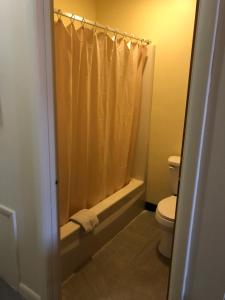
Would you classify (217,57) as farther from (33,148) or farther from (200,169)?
(33,148)

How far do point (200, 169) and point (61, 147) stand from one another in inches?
48.2

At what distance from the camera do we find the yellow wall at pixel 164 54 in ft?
7.40

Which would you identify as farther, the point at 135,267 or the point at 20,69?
the point at 135,267

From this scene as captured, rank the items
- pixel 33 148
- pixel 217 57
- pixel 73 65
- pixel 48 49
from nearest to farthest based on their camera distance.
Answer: pixel 217 57 < pixel 48 49 < pixel 33 148 < pixel 73 65

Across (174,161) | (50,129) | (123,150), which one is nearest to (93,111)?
(123,150)

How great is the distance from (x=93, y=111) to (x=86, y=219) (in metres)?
0.90

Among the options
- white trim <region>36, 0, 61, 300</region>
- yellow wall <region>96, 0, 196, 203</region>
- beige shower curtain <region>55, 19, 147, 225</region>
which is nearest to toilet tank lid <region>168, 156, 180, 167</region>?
yellow wall <region>96, 0, 196, 203</region>

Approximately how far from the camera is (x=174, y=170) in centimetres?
241

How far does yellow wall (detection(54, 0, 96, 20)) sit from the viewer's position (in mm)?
2205

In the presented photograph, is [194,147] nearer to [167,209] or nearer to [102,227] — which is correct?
[167,209]

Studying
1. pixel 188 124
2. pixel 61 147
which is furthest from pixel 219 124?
pixel 61 147

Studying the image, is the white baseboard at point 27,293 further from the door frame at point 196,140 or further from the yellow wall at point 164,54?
the yellow wall at point 164,54

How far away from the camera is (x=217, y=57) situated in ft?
2.15

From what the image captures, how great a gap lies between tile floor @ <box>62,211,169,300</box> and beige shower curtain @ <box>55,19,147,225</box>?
0.45 metres
